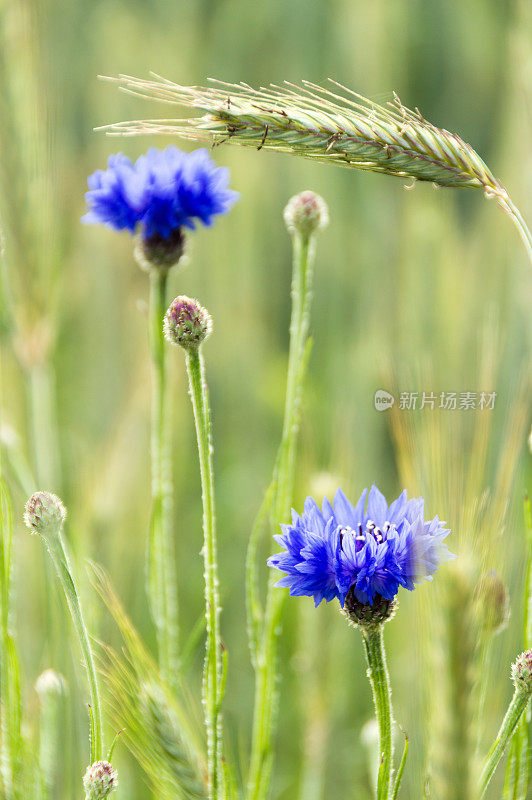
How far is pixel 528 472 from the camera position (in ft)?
2.17

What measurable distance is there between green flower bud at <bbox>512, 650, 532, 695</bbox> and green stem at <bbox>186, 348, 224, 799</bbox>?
0.13m

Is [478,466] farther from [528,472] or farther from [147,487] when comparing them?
[147,487]

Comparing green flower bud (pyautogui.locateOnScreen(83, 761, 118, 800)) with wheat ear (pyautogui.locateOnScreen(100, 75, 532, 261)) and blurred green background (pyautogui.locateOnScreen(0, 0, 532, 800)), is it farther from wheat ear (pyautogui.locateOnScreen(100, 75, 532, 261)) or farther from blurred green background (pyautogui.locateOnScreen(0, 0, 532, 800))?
wheat ear (pyautogui.locateOnScreen(100, 75, 532, 261))

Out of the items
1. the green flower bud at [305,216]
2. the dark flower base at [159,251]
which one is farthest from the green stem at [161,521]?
the green flower bud at [305,216]

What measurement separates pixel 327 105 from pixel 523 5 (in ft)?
1.56

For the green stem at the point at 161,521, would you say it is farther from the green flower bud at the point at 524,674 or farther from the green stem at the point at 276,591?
the green flower bud at the point at 524,674

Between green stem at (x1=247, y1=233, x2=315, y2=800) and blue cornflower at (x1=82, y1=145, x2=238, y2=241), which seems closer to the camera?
green stem at (x1=247, y1=233, x2=315, y2=800)

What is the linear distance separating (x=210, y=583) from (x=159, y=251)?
0.91 ft

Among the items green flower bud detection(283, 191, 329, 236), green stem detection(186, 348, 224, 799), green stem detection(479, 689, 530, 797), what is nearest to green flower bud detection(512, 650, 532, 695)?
green stem detection(479, 689, 530, 797)

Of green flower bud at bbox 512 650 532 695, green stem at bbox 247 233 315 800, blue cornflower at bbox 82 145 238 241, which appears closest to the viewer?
green flower bud at bbox 512 650 532 695

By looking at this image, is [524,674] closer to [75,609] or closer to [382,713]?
[382,713]

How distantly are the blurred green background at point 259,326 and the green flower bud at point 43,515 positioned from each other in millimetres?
158

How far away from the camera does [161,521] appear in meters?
0.54

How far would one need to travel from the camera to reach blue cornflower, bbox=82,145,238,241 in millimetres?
569
